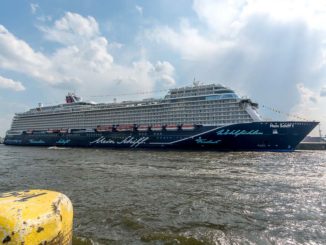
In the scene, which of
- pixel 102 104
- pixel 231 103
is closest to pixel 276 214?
pixel 231 103

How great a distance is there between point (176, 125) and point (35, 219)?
38.0 metres

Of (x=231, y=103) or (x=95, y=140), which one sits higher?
(x=231, y=103)

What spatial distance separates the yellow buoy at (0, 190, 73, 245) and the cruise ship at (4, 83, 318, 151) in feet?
111

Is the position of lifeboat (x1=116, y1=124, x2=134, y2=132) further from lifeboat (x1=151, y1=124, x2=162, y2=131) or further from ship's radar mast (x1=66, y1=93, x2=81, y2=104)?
ship's radar mast (x1=66, y1=93, x2=81, y2=104)

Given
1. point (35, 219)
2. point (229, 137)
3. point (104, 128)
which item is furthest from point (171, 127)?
point (35, 219)

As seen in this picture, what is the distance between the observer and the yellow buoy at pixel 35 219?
2143 mm

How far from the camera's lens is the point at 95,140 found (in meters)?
49.2

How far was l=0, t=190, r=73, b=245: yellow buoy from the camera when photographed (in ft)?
7.03

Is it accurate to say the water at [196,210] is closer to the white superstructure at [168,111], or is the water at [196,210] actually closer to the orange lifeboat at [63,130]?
the white superstructure at [168,111]

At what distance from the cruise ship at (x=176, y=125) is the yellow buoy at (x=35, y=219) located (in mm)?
33773

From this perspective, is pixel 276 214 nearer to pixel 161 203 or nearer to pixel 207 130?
pixel 161 203

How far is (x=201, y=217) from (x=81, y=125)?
5181 cm

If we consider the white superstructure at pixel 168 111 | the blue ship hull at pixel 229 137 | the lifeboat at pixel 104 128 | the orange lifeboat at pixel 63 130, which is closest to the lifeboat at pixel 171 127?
the blue ship hull at pixel 229 137

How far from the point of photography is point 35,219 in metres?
2.23
